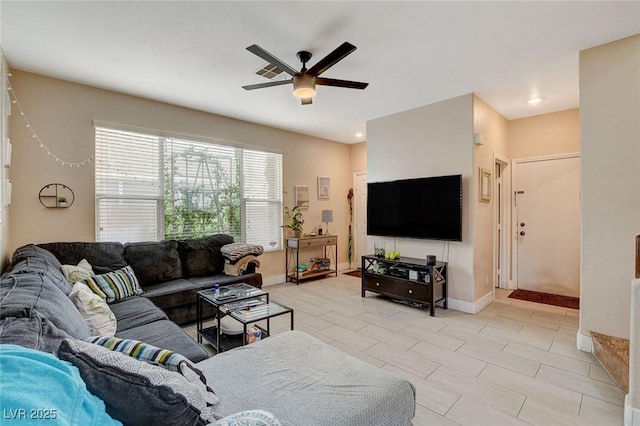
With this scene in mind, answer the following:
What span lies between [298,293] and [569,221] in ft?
13.6

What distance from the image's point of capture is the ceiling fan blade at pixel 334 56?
2.14m

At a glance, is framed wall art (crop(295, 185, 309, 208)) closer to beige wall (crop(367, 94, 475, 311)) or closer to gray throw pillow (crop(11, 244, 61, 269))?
beige wall (crop(367, 94, 475, 311))

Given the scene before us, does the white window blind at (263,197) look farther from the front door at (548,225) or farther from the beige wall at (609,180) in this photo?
the beige wall at (609,180)

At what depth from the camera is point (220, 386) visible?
53.5 inches

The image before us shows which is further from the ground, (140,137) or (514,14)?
(514,14)

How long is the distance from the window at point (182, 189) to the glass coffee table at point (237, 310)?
169 cm

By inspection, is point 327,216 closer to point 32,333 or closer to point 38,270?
point 38,270

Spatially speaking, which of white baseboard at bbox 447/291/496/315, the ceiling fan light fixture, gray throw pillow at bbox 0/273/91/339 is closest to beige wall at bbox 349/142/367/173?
white baseboard at bbox 447/291/496/315

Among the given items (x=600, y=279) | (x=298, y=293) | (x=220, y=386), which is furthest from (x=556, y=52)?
(x=298, y=293)

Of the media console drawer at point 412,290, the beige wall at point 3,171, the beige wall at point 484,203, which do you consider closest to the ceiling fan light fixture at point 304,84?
the beige wall at point 484,203

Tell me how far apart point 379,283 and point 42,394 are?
391 cm

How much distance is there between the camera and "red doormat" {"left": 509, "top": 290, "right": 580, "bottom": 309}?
4.00m

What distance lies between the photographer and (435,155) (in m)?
4.09

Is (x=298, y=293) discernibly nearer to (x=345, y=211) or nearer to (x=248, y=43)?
(x=345, y=211)
